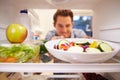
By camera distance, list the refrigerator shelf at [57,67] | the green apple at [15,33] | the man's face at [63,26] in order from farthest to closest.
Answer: the man's face at [63,26] → the green apple at [15,33] → the refrigerator shelf at [57,67]

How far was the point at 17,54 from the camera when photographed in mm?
633

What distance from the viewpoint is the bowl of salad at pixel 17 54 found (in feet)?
2.01

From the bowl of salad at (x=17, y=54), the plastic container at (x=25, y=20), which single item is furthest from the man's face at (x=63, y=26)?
the bowl of salad at (x=17, y=54)

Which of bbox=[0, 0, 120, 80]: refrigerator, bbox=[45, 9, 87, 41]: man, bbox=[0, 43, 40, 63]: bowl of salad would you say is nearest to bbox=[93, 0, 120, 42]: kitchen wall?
bbox=[0, 0, 120, 80]: refrigerator

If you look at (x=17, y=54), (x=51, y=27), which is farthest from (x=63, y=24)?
(x=17, y=54)

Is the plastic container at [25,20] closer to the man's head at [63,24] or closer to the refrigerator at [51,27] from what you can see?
the refrigerator at [51,27]

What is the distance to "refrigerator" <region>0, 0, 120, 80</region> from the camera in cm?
55

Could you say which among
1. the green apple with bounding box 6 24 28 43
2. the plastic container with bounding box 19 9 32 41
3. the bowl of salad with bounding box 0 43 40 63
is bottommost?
the bowl of salad with bounding box 0 43 40 63

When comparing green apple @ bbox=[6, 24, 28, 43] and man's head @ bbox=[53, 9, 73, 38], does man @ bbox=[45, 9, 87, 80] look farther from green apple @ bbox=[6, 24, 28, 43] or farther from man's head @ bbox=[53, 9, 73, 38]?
green apple @ bbox=[6, 24, 28, 43]

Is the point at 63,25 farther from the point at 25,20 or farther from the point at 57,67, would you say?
the point at 57,67

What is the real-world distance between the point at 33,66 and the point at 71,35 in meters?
0.55

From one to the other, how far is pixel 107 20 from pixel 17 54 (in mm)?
601

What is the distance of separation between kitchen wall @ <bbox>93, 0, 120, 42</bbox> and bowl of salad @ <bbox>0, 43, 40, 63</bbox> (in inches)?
17.0

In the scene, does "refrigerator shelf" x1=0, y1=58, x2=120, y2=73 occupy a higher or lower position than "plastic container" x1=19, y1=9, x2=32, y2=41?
lower
